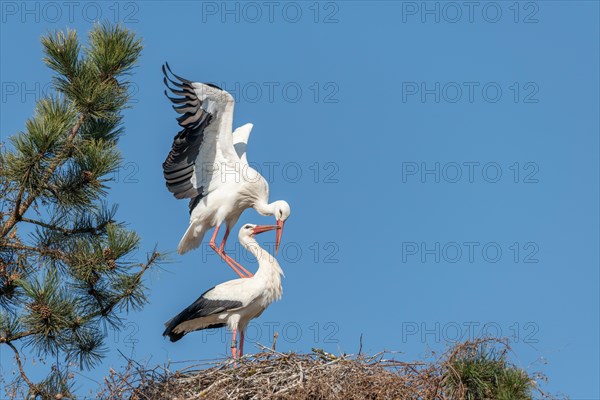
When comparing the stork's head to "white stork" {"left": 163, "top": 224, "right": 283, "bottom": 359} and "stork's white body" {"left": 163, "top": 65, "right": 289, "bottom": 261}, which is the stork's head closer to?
"stork's white body" {"left": 163, "top": 65, "right": 289, "bottom": 261}

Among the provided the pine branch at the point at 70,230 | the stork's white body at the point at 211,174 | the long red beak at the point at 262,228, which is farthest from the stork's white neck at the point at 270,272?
the pine branch at the point at 70,230

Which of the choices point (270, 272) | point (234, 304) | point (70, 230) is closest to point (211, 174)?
point (270, 272)

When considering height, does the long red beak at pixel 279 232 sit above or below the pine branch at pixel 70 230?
above

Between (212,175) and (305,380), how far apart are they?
3404 mm

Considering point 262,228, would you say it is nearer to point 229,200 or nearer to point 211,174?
point 229,200

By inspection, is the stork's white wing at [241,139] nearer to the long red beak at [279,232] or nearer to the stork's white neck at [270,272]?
the long red beak at [279,232]

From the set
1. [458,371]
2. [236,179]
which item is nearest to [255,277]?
[236,179]

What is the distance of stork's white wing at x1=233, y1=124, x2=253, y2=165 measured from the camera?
42.8 feet

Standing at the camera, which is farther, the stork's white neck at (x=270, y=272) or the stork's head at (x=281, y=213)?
the stork's head at (x=281, y=213)

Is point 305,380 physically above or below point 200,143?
below

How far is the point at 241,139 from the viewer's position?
13.2 m

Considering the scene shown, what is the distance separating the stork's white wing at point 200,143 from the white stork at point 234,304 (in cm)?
150

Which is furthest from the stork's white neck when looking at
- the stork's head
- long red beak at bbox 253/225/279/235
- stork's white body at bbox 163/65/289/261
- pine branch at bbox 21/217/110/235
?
pine branch at bbox 21/217/110/235

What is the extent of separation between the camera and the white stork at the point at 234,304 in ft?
35.6
